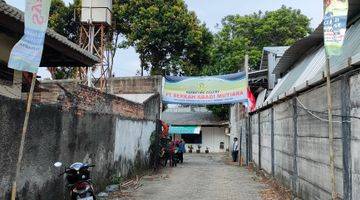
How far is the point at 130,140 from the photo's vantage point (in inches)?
637

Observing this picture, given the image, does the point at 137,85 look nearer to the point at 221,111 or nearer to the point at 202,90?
the point at 202,90

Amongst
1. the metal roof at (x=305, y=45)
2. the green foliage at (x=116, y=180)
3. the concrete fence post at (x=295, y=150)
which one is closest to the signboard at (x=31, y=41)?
the metal roof at (x=305, y=45)

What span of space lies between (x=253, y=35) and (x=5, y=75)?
32195 mm

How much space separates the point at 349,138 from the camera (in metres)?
6.73

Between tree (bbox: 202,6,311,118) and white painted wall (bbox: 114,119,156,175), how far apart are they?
17513 mm

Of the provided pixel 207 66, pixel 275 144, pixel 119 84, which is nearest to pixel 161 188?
pixel 275 144

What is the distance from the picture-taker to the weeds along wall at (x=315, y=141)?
6.62 metres

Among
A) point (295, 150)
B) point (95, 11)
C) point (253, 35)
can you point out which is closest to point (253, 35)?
point (253, 35)

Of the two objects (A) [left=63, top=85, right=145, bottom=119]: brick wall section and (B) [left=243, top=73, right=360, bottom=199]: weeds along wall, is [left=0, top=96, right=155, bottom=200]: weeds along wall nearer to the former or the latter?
(A) [left=63, top=85, right=145, bottom=119]: brick wall section

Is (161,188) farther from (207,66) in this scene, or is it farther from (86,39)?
(207,66)

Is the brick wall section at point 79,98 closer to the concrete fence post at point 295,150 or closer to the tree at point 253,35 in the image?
the concrete fence post at point 295,150

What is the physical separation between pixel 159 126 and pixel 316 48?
32.8 feet

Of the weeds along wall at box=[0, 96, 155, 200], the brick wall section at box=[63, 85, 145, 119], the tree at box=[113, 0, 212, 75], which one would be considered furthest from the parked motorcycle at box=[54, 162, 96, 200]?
the tree at box=[113, 0, 212, 75]

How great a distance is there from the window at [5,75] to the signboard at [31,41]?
3.82 meters
